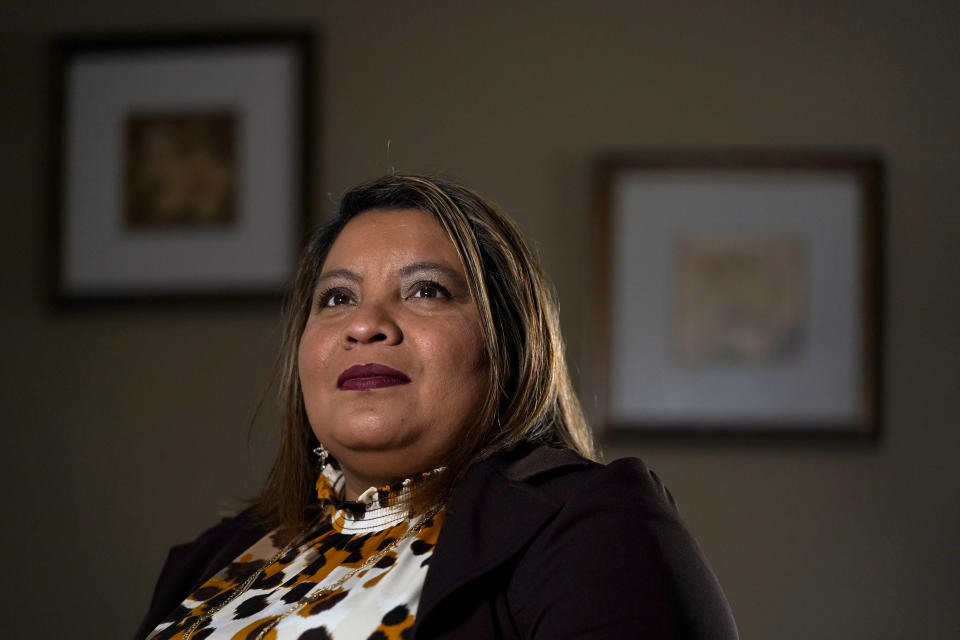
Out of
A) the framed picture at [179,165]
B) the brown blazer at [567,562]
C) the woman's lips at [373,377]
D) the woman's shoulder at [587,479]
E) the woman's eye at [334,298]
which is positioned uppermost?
the framed picture at [179,165]

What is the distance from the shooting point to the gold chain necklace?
1285 mm

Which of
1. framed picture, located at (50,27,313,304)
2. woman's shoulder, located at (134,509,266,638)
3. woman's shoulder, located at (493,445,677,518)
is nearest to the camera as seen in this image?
woman's shoulder, located at (493,445,677,518)

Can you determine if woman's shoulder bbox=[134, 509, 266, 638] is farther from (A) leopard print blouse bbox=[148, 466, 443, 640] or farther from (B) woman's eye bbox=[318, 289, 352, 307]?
(B) woman's eye bbox=[318, 289, 352, 307]

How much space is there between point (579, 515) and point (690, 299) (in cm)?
133

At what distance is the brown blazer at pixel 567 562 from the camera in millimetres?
1052

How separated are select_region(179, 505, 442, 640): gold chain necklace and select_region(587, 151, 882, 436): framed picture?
1.07 meters

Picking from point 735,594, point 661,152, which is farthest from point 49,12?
point 735,594

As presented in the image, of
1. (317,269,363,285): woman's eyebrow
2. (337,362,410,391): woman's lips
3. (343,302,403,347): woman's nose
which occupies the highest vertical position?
(317,269,363,285): woman's eyebrow

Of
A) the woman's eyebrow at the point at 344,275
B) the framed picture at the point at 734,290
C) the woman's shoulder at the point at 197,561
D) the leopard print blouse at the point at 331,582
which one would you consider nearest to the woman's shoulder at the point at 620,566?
the leopard print blouse at the point at 331,582

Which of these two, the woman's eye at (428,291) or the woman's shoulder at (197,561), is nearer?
the woman's eye at (428,291)

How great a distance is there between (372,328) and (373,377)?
63mm

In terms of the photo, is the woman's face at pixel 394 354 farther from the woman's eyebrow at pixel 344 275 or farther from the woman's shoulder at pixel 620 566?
the woman's shoulder at pixel 620 566

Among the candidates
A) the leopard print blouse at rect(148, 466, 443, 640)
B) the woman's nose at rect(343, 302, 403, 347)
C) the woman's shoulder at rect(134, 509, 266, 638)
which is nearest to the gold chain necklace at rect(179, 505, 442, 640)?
the leopard print blouse at rect(148, 466, 443, 640)

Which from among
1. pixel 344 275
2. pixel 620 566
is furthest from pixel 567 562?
pixel 344 275
